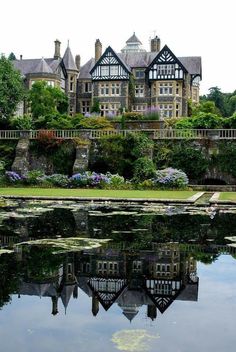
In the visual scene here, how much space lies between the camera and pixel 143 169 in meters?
31.9

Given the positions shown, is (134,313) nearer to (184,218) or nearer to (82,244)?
(82,244)

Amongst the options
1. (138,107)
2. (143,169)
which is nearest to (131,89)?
(138,107)

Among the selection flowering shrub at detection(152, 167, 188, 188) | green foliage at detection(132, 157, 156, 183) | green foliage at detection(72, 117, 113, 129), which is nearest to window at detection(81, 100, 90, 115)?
green foliage at detection(72, 117, 113, 129)

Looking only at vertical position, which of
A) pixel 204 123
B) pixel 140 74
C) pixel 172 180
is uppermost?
pixel 140 74

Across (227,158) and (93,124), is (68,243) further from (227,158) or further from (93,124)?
(93,124)

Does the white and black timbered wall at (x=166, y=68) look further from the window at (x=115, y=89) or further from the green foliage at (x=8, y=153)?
the green foliage at (x=8, y=153)

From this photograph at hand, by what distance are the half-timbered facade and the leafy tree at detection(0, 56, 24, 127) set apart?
18.8m

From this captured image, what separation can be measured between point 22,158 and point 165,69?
118ft

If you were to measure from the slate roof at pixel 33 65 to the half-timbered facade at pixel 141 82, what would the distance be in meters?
5.16

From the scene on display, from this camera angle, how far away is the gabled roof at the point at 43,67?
219ft

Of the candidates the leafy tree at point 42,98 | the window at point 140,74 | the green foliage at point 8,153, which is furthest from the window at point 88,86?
the green foliage at point 8,153

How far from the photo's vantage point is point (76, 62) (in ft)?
246

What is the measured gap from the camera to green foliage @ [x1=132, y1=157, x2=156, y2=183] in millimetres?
31656

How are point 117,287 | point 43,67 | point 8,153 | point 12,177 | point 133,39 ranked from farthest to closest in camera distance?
point 133,39, point 43,67, point 8,153, point 12,177, point 117,287
